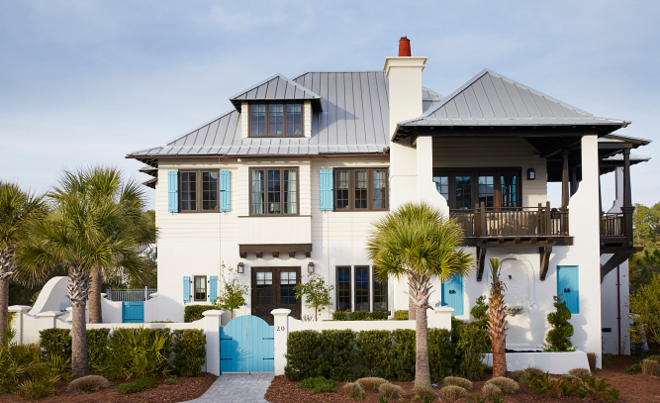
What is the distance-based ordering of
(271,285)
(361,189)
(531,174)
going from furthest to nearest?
1. (361,189)
2. (271,285)
3. (531,174)

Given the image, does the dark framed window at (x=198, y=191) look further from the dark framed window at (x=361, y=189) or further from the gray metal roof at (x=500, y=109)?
the gray metal roof at (x=500, y=109)

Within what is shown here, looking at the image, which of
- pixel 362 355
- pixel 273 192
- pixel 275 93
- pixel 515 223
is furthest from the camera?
pixel 275 93

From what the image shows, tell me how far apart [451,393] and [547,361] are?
381cm

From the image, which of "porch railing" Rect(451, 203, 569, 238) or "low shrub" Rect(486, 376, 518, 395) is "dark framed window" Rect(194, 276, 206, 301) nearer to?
"porch railing" Rect(451, 203, 569, 238)

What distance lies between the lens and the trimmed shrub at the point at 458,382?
1060 cm

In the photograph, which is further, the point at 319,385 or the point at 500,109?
the point at 500,109

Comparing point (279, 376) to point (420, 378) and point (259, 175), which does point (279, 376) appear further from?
point (259, 175)

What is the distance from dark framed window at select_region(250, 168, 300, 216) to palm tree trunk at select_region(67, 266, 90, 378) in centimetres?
636

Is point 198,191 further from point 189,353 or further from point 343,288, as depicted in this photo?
point 189,353

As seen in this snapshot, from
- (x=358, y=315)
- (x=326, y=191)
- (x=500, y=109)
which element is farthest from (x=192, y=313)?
(x=500, y=109)

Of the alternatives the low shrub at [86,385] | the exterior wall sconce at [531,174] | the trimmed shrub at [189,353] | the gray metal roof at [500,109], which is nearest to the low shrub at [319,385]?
the trimmed shrub at [189,353]

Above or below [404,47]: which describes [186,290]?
below

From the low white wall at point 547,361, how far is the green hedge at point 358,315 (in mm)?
4428

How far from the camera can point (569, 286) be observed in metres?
14.0
